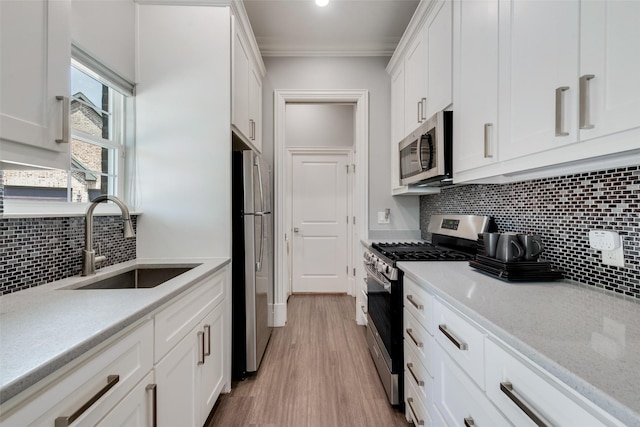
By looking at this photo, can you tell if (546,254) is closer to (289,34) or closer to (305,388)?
(305,388)

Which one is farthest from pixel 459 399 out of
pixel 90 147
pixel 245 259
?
pixel 90 147

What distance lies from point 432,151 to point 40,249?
207 cm

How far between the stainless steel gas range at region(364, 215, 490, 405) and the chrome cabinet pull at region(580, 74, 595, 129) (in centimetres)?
98

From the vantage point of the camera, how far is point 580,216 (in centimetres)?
115

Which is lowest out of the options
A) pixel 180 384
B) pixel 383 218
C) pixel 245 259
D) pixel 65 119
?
pixel 180 384

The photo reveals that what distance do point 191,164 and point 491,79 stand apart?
176 centimetres

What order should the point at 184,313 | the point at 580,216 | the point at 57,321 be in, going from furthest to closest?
the point at 184,313 < the point at 580,216 < the point at 57,321

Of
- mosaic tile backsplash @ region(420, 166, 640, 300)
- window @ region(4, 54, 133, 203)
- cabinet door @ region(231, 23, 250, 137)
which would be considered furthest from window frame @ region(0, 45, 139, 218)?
mosaic tile backsplash @ region(420, 166, 640, 300)

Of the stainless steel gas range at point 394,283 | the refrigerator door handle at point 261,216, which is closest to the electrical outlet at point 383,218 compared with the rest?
the stainless steel gas range at point 394,283

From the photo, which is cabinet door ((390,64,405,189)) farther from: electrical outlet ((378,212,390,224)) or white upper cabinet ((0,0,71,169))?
white upper cabinet ((0,0,71,169))

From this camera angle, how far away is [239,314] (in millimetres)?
1980

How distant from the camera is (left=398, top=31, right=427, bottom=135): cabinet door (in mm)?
2006

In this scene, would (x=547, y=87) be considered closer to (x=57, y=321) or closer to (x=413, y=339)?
(x=413, y=339)

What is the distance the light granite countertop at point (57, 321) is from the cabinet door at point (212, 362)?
0.41 metres
